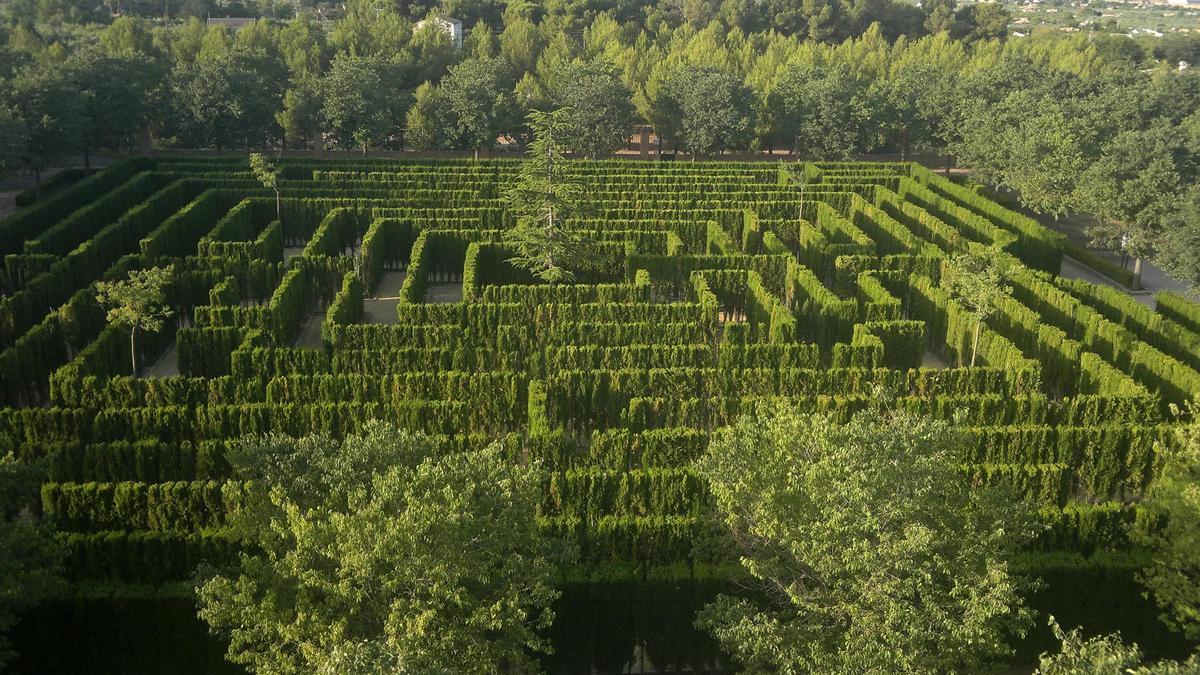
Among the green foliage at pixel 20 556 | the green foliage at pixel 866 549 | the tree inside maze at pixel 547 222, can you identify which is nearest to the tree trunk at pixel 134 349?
the green foliage at pixel 20 556

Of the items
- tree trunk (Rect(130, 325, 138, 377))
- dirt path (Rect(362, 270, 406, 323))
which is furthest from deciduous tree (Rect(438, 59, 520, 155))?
tree trunk (Rect(130, 325, 138, 377))

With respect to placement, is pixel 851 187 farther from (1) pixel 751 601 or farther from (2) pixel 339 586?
(2) pixel 339 586

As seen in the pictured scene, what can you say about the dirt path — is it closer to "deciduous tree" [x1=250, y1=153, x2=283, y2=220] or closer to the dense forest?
"deciduous tree" [x1=250, y1=153, x2=283, y2=220]

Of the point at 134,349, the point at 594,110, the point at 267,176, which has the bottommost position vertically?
the point at 134,349

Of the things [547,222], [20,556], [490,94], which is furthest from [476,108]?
[20,556]

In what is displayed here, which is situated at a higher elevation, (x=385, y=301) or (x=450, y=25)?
(x=450, y=25)

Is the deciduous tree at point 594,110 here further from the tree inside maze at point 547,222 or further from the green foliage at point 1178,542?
the green foliage at point 1178,542

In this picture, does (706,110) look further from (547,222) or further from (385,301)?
(385,301)
